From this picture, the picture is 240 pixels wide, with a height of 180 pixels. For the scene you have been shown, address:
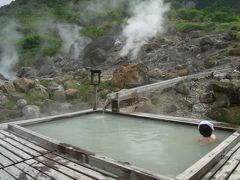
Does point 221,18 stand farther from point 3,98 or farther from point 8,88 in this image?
point 3,98

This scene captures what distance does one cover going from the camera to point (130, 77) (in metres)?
10.5

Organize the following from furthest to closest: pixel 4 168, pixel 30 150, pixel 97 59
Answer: pixel 97 59, pixel 30 150, pixel 4 168

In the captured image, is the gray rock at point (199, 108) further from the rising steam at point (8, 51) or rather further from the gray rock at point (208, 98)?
the rising steam at point (8, 51)

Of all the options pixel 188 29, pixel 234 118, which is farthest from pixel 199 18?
pixel 234 118

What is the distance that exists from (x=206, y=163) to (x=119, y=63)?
531 inches

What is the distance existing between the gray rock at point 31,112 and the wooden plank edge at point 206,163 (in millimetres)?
5340

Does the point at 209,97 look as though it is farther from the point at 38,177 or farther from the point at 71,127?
the point at 38,177

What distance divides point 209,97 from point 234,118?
4.58ft

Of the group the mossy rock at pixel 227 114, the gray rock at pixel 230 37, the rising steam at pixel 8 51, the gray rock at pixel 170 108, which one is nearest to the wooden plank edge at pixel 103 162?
the mossy rock at pixel 227 114

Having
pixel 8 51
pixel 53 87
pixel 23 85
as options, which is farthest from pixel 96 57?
pixel 8 51

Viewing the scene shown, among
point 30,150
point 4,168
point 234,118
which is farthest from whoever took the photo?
point 234,118

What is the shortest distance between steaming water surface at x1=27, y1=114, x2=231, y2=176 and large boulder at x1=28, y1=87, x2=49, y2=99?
157 inches

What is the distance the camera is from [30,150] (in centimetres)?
383

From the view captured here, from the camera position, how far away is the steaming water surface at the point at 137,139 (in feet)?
12.1
